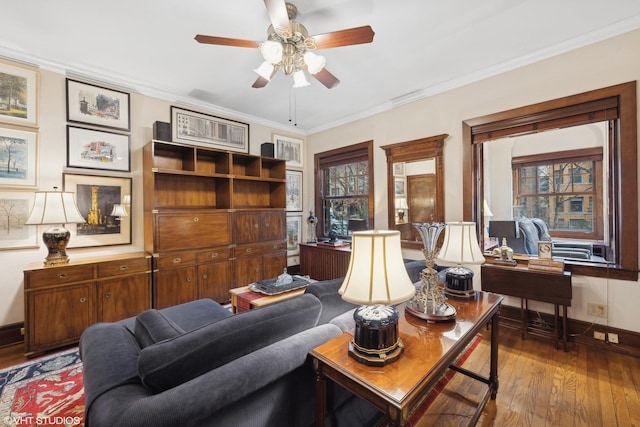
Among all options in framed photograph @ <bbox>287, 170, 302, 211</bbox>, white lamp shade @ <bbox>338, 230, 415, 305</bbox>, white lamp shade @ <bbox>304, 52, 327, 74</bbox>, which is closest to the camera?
white lamp shade @ <bbox>338, 230, 415, 305</bbox>

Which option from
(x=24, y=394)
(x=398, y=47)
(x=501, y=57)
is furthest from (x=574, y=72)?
(x=24, y=394)

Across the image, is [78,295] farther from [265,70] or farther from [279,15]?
[279,15]

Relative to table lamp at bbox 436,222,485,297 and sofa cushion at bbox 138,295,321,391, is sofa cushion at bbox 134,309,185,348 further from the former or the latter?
table lamp at bbox 436,222,485,297

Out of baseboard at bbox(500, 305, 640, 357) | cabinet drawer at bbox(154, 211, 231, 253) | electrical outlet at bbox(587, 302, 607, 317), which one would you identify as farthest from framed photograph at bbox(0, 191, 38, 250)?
electrical outlet at bbox(587, 302, 607, 317)

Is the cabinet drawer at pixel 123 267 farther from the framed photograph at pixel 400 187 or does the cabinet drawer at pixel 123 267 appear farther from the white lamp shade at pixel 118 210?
the framed photograph at pixel 400 187

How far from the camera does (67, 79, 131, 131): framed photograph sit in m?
2.95

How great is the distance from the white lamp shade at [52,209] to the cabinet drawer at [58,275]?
1.47ft

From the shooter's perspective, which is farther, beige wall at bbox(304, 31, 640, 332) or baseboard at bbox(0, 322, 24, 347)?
baseboard at bbox(0, 322, 24, 347)

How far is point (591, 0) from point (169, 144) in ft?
13.8

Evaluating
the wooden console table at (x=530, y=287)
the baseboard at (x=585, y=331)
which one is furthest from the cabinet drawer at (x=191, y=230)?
the baseboard at (x=585, y=331)

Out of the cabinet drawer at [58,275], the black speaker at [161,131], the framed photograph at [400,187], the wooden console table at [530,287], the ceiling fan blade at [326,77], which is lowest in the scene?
the wooden console table at [530,287]

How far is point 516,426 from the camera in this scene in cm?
162

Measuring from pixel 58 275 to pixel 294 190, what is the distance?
3.42m

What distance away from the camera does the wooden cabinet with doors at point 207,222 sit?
319cm
